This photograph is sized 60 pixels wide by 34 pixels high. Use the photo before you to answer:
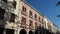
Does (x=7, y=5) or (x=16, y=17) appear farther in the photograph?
(x=16, y=17)

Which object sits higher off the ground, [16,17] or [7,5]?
[7,5]

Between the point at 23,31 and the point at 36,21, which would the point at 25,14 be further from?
the point at 36,21

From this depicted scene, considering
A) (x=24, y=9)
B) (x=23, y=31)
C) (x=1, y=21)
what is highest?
(x=24, y=9)

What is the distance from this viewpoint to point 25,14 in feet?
124

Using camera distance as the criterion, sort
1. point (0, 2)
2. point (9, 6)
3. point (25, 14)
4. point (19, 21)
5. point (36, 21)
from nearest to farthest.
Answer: point (0, 2), point (9, 6), point (19, 21), point (25, 14), point (36, 21)

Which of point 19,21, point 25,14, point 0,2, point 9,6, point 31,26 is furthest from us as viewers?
point 31,26

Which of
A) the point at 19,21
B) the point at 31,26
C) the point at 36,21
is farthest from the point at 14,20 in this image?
the point at 36,21

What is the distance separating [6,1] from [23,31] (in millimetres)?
10543

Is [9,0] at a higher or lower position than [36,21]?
higher

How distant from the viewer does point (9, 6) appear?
3170cm

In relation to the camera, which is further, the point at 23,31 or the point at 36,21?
the point at 36,21

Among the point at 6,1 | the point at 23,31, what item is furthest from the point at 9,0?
the point at 23,31

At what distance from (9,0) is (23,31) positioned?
10.1 metres

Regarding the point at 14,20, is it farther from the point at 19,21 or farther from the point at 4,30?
the point at 4,30
